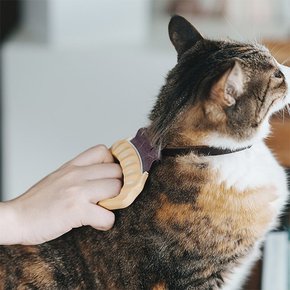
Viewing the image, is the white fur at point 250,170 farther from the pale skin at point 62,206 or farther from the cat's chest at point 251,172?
the pale skin at point 62,206

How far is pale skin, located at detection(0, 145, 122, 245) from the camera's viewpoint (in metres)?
0.94

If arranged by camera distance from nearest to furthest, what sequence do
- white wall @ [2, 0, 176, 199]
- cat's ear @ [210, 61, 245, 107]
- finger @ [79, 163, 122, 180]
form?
cat's ear @ [210, 61, 245, 107] → finger @ [79, 163, 122, 180] → white wall @ [2, 0, 176, 199]

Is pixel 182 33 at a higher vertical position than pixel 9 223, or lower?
higher

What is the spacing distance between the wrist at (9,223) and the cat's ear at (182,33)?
375mm

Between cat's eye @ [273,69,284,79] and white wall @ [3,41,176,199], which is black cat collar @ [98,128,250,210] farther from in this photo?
white wall @ [3,41,176,199]

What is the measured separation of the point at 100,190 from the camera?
0.95 metres

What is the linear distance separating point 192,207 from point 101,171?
5.9 inches

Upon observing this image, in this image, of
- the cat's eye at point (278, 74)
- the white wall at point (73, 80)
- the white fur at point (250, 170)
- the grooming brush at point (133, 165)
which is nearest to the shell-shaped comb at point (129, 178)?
the grooming brush at point (133, 165)

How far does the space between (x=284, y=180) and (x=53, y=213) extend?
0.39 meters

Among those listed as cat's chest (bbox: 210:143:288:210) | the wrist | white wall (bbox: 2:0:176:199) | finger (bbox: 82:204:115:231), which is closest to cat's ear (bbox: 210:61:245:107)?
cat's chest (bbox: 210:143:288:210)

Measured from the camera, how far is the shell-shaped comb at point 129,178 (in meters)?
0.93

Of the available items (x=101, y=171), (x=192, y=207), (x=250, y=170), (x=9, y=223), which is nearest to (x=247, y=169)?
(x=250, y=170)

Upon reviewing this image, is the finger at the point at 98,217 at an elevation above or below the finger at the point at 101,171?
below

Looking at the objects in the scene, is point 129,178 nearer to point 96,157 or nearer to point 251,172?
point 96,157
